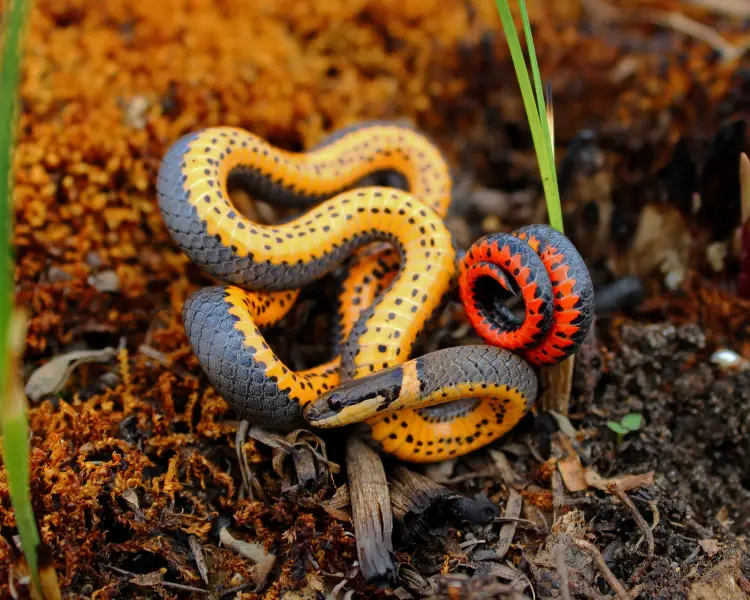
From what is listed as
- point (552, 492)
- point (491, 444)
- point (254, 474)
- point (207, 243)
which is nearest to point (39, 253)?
point (207, 243)

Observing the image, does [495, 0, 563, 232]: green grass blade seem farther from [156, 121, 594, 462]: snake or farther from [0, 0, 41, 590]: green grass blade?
[0, 0, 41, 590]: green grass blade

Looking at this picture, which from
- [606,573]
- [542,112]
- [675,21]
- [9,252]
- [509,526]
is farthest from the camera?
[675,21]

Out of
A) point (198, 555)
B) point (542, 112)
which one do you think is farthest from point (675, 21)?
point (198, 555)

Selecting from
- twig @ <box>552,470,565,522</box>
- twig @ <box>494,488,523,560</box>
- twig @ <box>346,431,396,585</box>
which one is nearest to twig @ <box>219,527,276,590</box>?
twig @ <box>346,431,396,585</box>

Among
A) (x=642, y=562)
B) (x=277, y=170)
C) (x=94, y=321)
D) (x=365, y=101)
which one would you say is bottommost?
(x=642, y=562)

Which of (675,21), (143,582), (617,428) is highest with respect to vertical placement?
(675,21)

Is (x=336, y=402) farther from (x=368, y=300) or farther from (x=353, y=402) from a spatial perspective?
(x=368, y=300)

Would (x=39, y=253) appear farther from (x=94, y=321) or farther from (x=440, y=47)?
(x=440, y=47)
